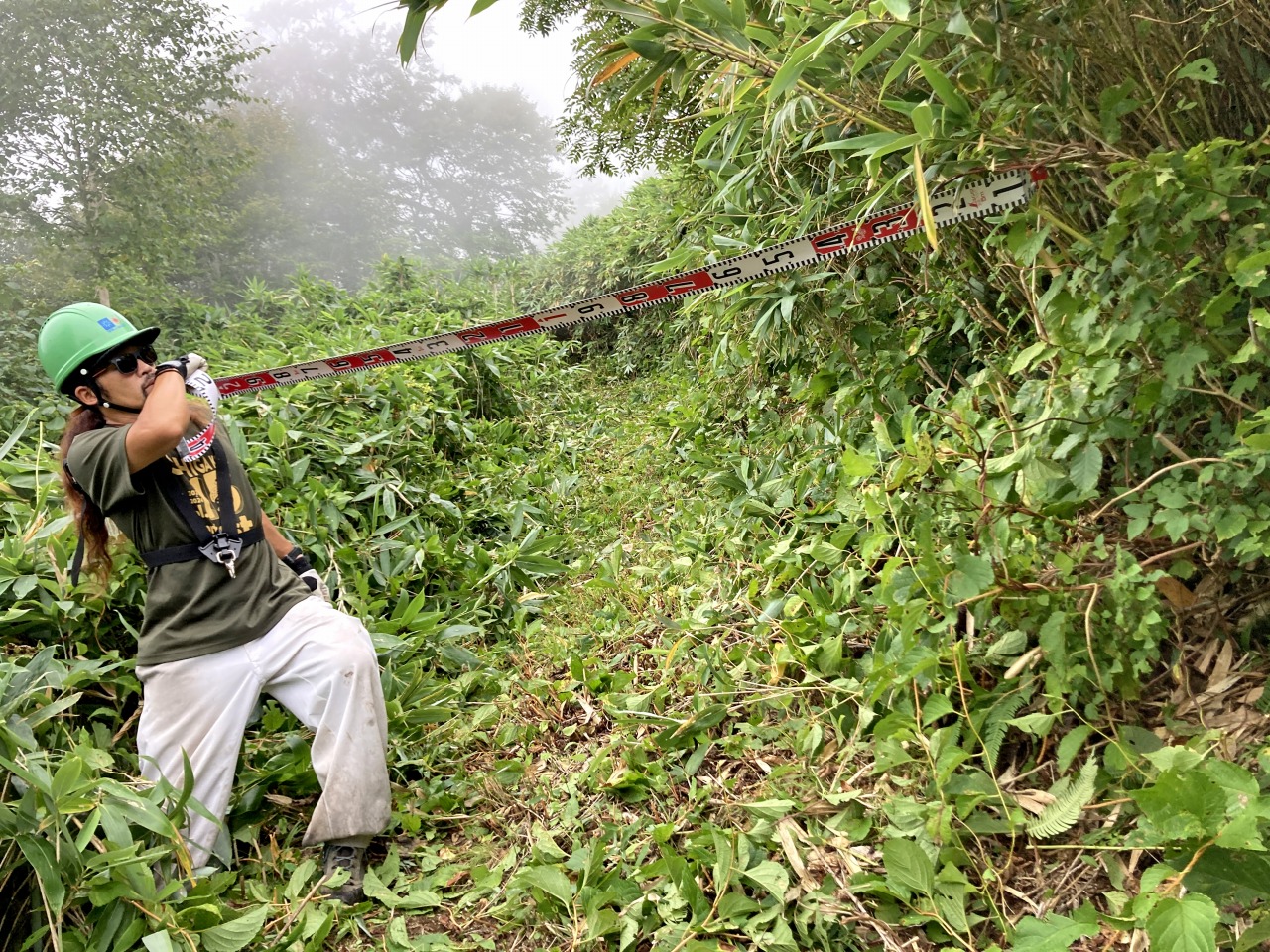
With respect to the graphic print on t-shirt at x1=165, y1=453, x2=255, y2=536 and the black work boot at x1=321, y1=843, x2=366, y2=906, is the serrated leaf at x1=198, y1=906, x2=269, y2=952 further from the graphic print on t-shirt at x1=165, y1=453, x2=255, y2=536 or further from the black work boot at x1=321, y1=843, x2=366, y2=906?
the graphic print on t-shirt at x1=165, y1=453, x2=255, y2=536

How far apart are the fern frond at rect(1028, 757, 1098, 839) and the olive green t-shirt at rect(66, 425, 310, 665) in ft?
6.81

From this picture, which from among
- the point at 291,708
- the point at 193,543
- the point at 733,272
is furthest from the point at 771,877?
the point at 733,272

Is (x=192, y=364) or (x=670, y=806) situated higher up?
(x=192, y=364)

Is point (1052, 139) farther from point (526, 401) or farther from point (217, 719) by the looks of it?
point (526, 401)

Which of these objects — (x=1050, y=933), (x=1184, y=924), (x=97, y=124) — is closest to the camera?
(x=1184, y=924)

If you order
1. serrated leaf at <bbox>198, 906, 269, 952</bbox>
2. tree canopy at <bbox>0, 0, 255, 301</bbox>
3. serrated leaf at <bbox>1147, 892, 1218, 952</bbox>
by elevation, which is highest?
tree canopy at <bbox>0, 0, 255, 301</bbox>

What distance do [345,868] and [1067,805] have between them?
1850mm

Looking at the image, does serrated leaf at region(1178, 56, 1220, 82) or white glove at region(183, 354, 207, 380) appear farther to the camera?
white glove at region(183, 354, 207, 380)

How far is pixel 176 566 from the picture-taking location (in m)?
2.10

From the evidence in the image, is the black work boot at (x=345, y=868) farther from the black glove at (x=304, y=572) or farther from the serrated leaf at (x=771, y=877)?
the serrated leaf at (x=771, y=877)

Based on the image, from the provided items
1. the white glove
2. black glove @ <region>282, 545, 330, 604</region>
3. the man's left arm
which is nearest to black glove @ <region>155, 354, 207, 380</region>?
the white glove

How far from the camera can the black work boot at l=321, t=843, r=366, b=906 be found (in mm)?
1974

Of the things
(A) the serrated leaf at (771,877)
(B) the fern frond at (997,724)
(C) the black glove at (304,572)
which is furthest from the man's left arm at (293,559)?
(B) the fern frond at (997,724)

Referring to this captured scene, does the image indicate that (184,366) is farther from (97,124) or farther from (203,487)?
(97,124)
